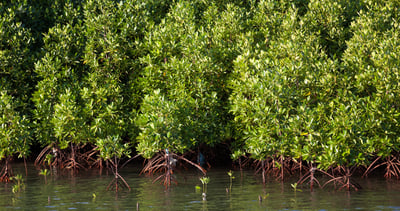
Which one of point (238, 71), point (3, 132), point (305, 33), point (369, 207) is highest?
point (305, 33)

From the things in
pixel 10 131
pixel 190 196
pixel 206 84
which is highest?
pixel 206 84

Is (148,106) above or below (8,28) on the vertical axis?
below

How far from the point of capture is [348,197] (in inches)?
565

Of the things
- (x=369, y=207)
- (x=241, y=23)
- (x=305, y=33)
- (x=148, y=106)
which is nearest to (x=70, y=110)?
(x=148, y=106)

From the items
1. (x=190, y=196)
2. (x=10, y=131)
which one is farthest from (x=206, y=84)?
(x=10, y=131)

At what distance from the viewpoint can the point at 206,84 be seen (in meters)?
18.7

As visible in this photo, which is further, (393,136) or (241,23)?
(241,23)

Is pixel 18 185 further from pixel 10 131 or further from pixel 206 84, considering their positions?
pixel 206 84

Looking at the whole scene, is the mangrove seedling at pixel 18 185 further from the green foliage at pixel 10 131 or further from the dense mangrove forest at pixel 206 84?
the green foliage at pixel 10 131

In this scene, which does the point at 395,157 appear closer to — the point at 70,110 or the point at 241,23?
the point at 241,23

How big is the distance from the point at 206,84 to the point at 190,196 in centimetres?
487

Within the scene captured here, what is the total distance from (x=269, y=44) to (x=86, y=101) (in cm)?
638

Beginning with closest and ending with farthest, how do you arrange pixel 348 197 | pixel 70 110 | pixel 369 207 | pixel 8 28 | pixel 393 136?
pixel 369 207 < pixel 348 197 < pixel 393 136 < pixel 70 110 < pixel 8 28

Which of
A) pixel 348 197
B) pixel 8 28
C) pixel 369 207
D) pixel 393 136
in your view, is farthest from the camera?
pixel 8 28
